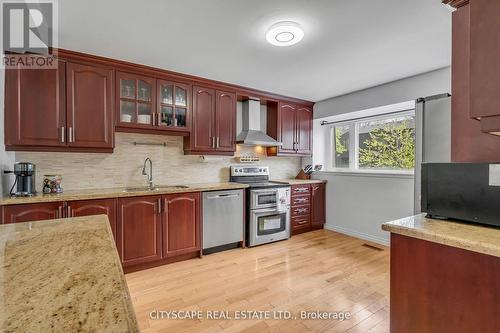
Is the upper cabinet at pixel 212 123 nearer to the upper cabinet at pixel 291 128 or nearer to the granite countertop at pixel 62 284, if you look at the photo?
the upper cabinet at pixel 291 128

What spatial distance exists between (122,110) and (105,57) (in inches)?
21.9

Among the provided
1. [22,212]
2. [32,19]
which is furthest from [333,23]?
[22,212]

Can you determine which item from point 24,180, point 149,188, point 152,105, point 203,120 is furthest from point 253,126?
point 24,180

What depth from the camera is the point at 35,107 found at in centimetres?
237

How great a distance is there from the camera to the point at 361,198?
3.86 metres

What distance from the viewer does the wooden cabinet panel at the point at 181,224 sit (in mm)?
2824

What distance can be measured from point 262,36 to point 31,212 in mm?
2524

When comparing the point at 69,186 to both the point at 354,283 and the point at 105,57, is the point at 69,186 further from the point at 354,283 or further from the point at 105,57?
the point at 354,283

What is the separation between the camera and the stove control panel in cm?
387

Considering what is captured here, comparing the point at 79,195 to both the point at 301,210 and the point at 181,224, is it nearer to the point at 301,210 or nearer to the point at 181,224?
the point at 181,224

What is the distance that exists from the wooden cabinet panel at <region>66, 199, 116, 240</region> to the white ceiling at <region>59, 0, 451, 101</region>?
149 cm

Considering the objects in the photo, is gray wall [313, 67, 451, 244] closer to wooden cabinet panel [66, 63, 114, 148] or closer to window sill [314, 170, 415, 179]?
window sill [314, 170, 415, 179]

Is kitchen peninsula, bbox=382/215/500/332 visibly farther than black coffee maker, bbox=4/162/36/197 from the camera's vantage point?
No

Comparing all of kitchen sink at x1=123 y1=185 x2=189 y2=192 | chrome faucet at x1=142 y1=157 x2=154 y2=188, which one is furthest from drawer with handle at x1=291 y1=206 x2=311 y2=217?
chrome faucet at x1=142 y1=157 x2=154 y2=188
